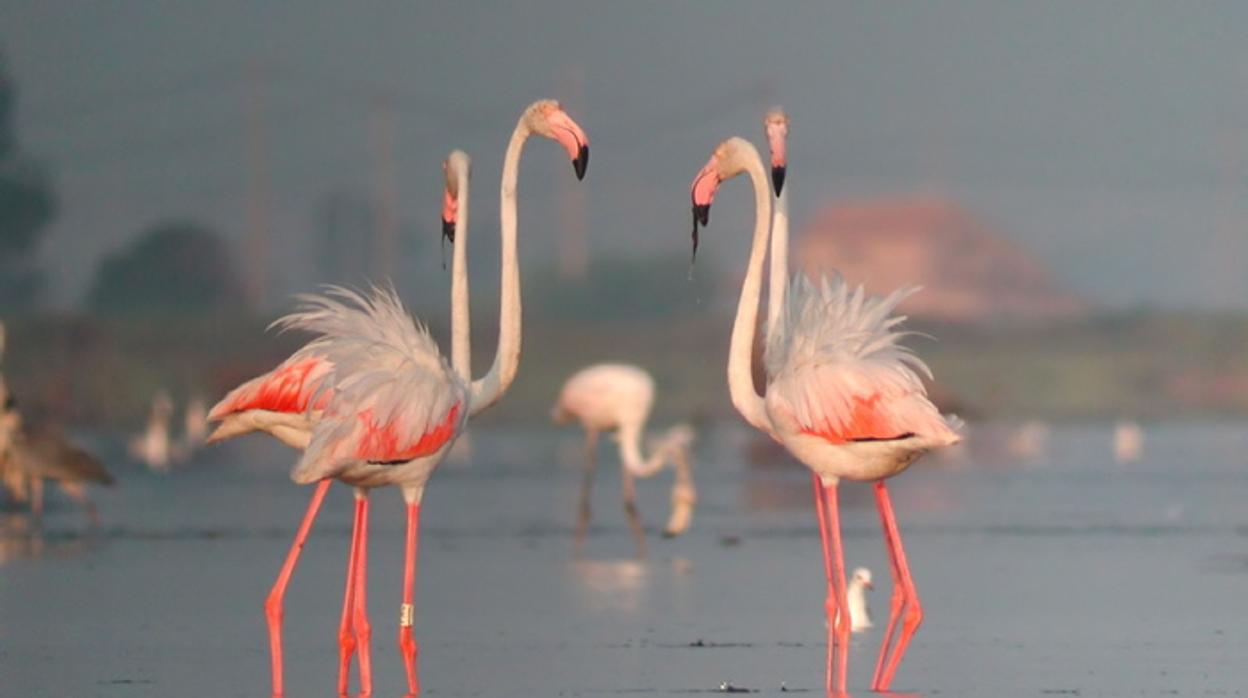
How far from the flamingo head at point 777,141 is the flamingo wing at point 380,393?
1343mm

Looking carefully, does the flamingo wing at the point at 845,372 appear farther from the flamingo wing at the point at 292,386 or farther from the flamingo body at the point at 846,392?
the flamingo wing at the point at 292,386

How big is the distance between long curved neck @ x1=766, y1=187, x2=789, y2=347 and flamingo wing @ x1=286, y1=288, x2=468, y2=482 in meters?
1.19

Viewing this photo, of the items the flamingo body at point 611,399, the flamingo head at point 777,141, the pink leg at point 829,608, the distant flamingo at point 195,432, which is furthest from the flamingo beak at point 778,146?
the distant flamingo at point 195,432

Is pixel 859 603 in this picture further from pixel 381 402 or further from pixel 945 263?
pixel 945 263

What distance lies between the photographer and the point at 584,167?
8.58 m

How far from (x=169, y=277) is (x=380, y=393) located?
83.8ft

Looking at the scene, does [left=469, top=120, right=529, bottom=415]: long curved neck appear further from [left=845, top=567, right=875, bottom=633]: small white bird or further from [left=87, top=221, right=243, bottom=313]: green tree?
[left=87, top=221, right=243, bottom=313]: green tree

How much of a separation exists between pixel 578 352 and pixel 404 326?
2823 cm

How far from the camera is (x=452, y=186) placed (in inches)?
347

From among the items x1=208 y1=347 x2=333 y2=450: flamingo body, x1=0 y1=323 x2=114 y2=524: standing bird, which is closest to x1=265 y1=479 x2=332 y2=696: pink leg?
x1=208 y1=347 x2=333 y2=450: flamingo body

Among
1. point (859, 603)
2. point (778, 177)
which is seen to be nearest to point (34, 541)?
point (859, 603)

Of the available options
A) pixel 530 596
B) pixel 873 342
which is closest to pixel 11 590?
pixel 530 596

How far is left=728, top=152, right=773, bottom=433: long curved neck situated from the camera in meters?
8.76

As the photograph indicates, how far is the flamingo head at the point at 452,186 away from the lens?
8750 millimetres
